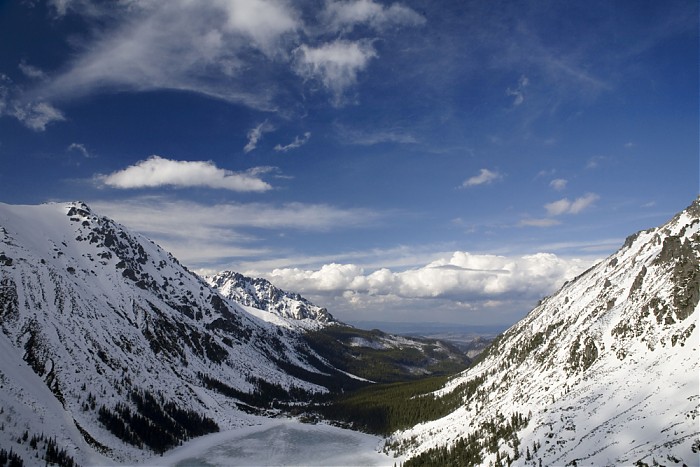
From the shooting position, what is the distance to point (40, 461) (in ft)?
268

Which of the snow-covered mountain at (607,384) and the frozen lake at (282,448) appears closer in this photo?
the snow-covered mountain at (607,384)

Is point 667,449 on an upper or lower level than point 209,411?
upper

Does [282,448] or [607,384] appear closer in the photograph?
[607,384]

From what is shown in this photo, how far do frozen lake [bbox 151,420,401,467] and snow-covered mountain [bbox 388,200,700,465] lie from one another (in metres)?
19.1

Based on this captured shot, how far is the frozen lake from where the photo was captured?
132 metres

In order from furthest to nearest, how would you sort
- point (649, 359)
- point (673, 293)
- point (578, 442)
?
point (673, 293) → point (649, 359) → point (578, 442)

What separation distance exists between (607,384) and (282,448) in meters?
115

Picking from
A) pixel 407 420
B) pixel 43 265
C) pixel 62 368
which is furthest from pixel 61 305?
pixel 407 420

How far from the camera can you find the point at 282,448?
15162cm

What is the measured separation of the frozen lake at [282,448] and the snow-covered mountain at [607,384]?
62.8 ft

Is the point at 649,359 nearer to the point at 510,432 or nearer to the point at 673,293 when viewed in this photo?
the point at 673,293

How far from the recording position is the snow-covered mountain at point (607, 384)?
187 feet

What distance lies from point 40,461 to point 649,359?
115788 mm

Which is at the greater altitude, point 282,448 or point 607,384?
Answer: point 607,384
